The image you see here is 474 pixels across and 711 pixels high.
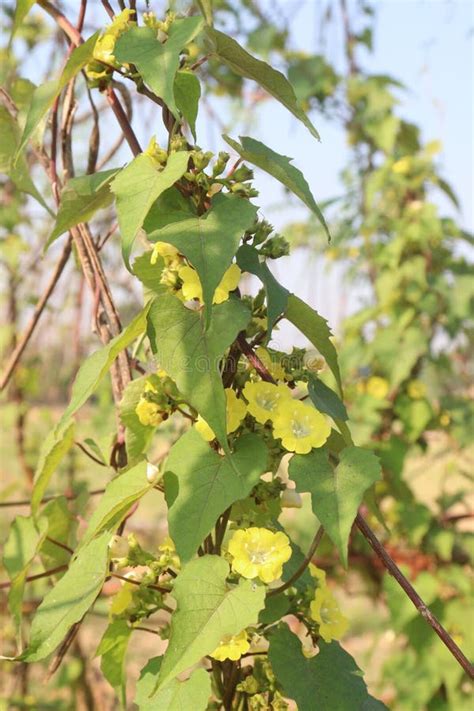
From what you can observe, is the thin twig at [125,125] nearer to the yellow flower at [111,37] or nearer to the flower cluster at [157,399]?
the yellow flower at [111,37]

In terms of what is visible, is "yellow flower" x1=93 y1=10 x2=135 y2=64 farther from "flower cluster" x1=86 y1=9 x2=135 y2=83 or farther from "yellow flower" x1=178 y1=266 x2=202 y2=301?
"yellow flower" x1=178 y1=266 x2=202 y2=301

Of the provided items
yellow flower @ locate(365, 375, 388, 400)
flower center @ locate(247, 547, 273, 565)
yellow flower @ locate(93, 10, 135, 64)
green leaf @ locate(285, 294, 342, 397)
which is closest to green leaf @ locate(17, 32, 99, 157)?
yellow flower @ locate(93, 10, 135, 64)

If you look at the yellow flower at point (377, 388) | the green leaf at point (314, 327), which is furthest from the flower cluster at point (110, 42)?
the yellow flower at point (377, 388)

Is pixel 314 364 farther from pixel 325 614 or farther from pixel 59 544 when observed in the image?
pixel 59 544

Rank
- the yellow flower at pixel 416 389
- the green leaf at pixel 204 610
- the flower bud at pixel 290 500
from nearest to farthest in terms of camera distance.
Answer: the green leaf at pixel 204 610 < the flower bud at pixel 290 500 < the yellow flower at pixel 416 389

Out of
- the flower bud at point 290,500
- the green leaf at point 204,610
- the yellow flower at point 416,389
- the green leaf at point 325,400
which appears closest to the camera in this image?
the green leaf at point 204,610

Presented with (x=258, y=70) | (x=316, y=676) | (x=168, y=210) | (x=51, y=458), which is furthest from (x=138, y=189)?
(x=316, y=676)
